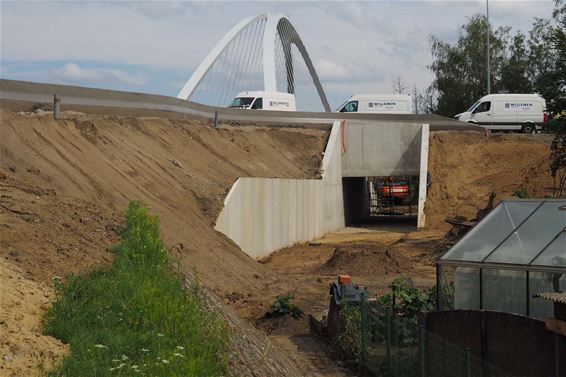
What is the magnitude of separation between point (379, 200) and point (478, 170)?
17076mm

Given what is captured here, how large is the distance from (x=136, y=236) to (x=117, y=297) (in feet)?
14.2

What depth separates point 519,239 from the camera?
548 inches

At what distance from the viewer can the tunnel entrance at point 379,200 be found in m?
54.0

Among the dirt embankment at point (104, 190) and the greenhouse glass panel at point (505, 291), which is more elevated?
the dirt embankment at point (104, 190)

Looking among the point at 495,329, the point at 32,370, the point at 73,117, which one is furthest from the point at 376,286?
the point at 32,370

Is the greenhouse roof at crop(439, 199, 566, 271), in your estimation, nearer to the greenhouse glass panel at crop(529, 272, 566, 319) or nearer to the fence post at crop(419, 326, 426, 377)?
the greenhouse glass panel at crop(529, 272, 566, 319)

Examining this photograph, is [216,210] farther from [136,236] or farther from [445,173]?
[445,173]

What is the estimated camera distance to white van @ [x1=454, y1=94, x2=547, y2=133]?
52.3 m

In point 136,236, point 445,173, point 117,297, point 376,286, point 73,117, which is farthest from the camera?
point 445,173

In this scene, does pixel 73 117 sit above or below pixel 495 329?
above

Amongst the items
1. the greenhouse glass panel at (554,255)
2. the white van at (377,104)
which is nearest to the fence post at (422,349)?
the greenhouse glass panel at (554,255)

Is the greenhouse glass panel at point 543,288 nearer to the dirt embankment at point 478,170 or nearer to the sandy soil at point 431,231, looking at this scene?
the sandy soil at point 431,231

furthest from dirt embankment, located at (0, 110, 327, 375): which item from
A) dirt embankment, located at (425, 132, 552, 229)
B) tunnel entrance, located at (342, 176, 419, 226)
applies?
tunnel entrance, located at (342, 176, 419, 226)

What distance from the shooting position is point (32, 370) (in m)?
8.28
